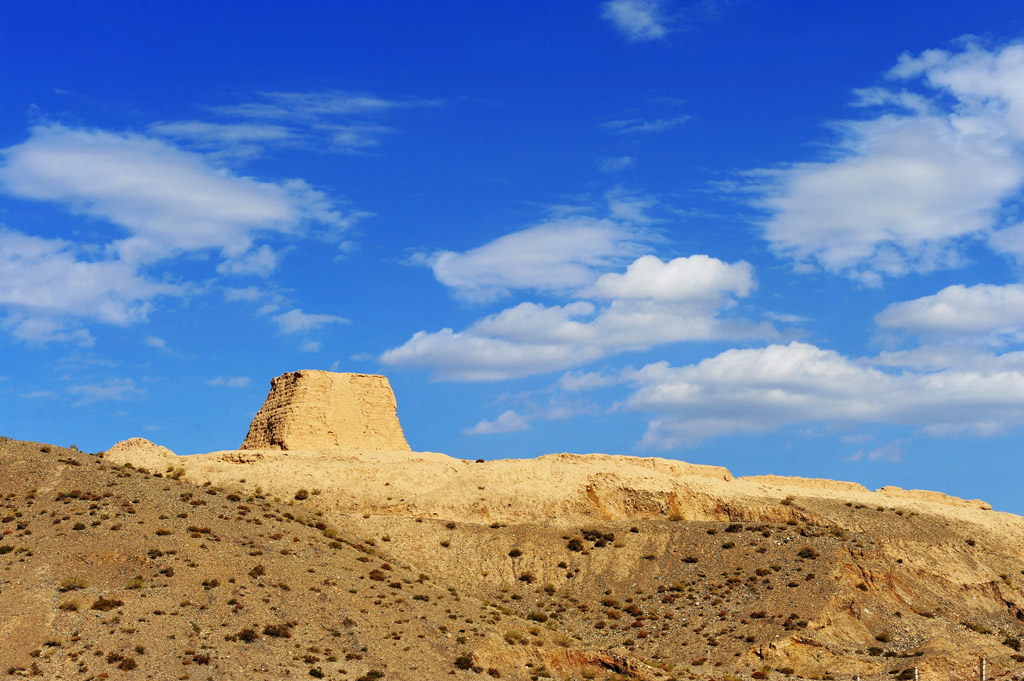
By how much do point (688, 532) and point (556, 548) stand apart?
6.14 metres

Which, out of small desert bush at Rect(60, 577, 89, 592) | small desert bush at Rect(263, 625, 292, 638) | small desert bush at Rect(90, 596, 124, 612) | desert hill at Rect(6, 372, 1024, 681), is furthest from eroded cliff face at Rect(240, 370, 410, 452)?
small desert bush at Rect(90, 596, 124, 612)

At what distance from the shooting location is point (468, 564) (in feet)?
154

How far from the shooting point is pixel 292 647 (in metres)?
34.7

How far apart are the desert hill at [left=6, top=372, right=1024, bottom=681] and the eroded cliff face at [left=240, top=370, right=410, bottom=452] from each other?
123 mm

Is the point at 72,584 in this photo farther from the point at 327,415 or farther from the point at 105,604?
the point at 327,415

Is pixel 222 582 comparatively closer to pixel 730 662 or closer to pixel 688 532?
pixel 730 662

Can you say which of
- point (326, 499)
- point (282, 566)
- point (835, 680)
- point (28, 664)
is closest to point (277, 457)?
point (326, 499)

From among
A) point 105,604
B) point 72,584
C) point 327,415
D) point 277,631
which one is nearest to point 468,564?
point 277,631

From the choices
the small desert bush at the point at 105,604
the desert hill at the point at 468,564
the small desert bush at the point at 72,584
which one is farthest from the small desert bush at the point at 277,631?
the small desert bush at the point at 72,584

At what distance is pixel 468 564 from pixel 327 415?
13.8 metres

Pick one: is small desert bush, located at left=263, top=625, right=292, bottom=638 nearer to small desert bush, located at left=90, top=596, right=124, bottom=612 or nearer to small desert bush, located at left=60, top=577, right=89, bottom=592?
small desert bush, located at left=90, top=596, right=124, bottom=612

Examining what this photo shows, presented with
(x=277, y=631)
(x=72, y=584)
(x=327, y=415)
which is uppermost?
(x=327, y=415)

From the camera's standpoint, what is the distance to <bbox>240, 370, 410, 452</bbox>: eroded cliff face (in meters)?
56.2

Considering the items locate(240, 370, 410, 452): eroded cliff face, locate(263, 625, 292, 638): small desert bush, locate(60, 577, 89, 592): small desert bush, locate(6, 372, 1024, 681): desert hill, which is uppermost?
locate(240, 370, 410, 452): eroded cliff face
